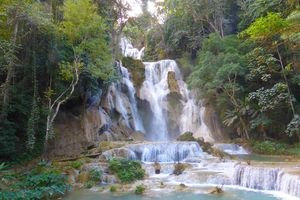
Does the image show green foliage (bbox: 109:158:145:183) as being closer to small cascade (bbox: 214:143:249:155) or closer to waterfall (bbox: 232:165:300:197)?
waterfall (bbox: 232:165:300:197)

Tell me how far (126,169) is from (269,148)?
9.27m

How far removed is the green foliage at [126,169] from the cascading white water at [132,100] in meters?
11.4

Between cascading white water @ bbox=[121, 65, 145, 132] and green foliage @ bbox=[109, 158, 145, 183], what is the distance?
11431mm

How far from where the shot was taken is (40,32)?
13836 millimetres

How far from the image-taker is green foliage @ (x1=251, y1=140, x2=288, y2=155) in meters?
17.9

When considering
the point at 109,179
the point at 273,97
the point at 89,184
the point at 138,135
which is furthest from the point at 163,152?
the point at 273,97

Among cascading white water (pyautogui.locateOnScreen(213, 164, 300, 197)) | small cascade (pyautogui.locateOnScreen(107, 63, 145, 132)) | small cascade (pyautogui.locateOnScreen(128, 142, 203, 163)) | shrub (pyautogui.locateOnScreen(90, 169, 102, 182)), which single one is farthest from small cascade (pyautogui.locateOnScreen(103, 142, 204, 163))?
small cascade (pyautogui.locateOnScreen(107, 63, 145, 132))

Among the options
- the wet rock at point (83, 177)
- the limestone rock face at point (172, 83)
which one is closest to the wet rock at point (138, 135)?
the limestone rock face at point (172, 83)

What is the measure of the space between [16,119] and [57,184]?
4.97 m

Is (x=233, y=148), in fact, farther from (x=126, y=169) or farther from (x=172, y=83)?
(x=172, y=83)

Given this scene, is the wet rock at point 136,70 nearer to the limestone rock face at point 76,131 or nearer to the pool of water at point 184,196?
the limestone rock face at point 76,131

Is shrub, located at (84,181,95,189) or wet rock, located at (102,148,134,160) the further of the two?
wet rock, located at (102,148,134,160)

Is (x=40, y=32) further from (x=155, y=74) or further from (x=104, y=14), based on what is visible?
(x=155, y=74)

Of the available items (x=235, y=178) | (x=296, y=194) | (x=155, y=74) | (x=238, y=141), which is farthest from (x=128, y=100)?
(x=296, y=194)
